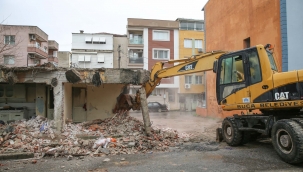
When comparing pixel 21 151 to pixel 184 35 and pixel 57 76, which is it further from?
pixel 184 35

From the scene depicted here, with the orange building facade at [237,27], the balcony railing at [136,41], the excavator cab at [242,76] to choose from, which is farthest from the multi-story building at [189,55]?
the excavator cab at [242,76]

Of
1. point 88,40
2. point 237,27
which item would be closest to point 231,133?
point 237,27

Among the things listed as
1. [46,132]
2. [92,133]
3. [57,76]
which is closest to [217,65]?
[92,133]

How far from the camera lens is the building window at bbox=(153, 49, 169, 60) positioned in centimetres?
3416

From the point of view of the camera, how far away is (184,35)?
116 feet

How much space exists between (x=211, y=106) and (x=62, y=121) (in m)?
13.3

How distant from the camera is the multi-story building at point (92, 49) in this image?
33062 millimetres

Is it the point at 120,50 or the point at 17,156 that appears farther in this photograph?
the point at 120,50

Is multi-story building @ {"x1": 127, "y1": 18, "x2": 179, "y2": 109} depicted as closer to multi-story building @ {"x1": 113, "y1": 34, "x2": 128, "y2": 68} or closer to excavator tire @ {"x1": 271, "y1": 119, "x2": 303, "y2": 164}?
multi-story building @ {"x1": 113, "y1": 34, "x2": 128, "y2": 68}

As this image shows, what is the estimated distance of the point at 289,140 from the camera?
6465 mm

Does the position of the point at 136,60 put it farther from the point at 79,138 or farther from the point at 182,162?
the point at 182,162

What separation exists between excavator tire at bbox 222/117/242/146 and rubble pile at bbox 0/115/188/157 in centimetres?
195

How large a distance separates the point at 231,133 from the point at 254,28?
8.99 m

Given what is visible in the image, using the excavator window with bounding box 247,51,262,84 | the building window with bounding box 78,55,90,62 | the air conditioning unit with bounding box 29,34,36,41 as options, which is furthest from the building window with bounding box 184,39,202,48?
the excavator window with bounding box 247,51,262,84
